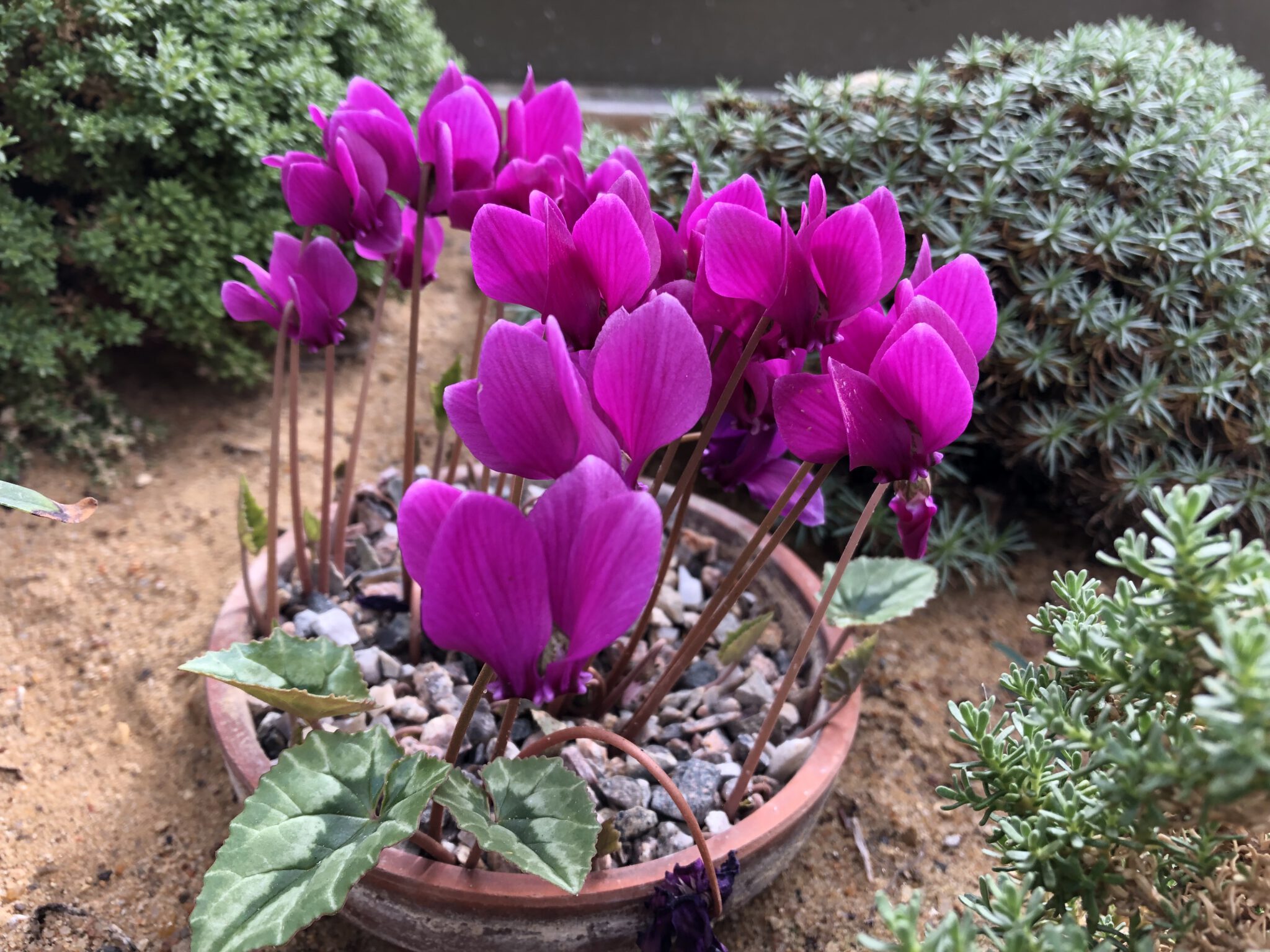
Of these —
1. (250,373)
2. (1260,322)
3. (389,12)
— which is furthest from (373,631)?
(1260,322)

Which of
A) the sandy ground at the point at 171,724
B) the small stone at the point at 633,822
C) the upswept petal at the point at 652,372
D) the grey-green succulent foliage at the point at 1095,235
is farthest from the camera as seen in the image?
the grey-green succulent foliage at the point at 1095,235

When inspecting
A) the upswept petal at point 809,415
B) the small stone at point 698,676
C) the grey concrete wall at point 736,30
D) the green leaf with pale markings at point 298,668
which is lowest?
the small stone at point 698,676

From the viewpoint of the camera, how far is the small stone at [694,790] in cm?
105

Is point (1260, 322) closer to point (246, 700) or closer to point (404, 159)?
point (404, 159)

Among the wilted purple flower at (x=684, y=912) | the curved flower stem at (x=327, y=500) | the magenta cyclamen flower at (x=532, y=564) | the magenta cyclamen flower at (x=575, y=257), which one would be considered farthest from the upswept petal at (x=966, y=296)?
the curved flower stem at (x=327, y=500)

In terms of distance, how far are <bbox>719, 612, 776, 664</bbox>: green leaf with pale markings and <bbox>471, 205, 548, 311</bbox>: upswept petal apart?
540 mm

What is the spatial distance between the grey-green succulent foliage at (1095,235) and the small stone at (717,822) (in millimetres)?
937

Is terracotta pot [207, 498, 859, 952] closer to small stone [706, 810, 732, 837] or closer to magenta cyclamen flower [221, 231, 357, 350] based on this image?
small stone [706, 810, 732, 837]

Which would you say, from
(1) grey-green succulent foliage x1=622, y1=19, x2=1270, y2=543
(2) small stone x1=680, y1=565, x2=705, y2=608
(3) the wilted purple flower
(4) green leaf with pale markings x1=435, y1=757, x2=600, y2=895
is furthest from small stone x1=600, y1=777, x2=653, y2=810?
(1) grey-green succulent foliage x1=622, y1=19, x2=1270, y2=543

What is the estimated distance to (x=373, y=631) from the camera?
1260 mm

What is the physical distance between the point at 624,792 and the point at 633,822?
0.04m

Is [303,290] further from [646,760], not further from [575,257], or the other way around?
[646,760]

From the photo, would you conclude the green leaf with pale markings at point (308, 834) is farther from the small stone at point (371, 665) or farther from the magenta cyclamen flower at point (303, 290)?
the magenta cyclamen flower at point (303, 290)

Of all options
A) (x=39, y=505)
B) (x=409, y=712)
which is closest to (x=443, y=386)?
(x=409, y=712)
